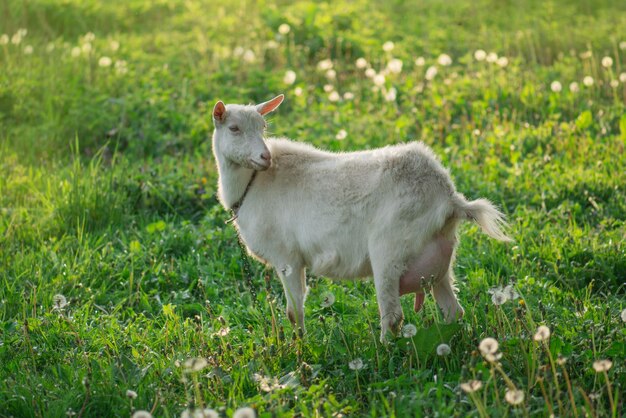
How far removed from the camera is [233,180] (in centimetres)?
528

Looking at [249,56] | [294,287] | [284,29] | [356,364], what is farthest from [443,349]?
[284,29]

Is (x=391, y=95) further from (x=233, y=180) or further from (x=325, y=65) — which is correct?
(x=233, y=180)

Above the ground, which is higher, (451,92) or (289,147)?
(289,147)

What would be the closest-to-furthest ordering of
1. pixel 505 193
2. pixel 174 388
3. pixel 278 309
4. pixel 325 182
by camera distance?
pixel 174 388, pixel 325 182, pixel 278 309, pixel 505 193

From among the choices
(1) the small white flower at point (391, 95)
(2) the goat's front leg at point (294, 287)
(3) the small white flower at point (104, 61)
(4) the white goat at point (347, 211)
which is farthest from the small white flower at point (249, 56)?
(2) the goat's front leg at point (294, 287)

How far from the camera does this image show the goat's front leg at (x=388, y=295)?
14.9 ft

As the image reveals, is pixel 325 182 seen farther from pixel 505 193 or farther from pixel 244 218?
pixel 505 193

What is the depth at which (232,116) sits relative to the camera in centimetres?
Answer: 512

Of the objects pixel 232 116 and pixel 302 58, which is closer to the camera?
pixel 232 116

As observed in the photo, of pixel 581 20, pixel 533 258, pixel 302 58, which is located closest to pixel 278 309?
pixel 533 258

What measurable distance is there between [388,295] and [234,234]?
7.96ft

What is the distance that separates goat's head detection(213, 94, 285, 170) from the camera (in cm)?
501

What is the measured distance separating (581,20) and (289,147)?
8.92 meters

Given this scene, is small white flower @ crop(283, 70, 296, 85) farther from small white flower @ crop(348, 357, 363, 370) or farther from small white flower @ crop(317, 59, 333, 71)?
small white flower @ crop(348, 357, 363, 370)
